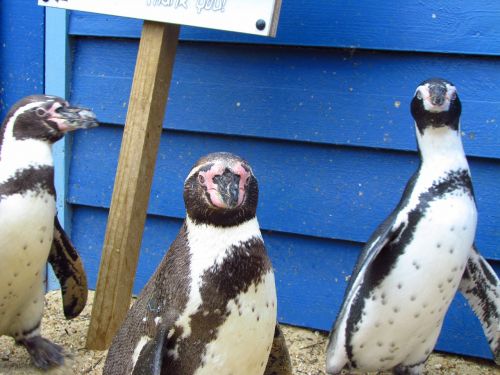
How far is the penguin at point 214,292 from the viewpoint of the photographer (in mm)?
1583

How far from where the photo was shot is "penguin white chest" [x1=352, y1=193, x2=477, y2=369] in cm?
194

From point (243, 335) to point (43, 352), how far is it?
0.99 meters

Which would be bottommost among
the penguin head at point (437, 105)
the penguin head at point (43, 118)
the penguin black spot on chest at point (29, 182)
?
the penguin black spot on chest at point (29, 182)

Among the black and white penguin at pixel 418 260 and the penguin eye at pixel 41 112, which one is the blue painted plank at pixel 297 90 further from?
the penguin eye at pixel 41 112

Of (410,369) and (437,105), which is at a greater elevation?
(437,105)

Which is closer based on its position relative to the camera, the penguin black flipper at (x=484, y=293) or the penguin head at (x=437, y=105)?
the penguin head at (x=437, y=105)

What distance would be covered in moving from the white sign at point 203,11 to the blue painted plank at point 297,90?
0.36 metres

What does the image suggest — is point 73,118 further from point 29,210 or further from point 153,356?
point 153,356

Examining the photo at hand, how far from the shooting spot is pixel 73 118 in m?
2.20

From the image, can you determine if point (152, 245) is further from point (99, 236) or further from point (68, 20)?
point (68, 20)

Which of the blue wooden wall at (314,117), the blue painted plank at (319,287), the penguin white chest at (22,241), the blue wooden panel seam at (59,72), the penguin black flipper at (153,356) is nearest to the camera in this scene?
the penguin black flipper at (153,356)

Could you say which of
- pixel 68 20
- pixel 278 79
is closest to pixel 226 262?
pixel 278 79

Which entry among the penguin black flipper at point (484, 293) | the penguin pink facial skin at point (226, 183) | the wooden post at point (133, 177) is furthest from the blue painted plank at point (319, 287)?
the penguin pink facial skin at point (226, 183)

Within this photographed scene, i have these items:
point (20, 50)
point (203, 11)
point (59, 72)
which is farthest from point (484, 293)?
point (20, 50)
